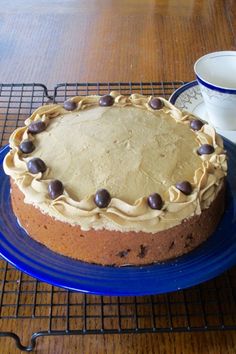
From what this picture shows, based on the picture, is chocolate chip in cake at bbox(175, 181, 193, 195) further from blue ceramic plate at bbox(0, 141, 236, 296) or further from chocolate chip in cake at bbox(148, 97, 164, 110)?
chocolate chip in cake at bbox(148, 97, 164, 110)

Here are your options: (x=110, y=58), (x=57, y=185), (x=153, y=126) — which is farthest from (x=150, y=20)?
(x=57, y=185)

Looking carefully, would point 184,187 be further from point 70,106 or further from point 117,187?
point 70,106

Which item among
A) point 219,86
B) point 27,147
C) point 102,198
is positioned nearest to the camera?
point 102,198

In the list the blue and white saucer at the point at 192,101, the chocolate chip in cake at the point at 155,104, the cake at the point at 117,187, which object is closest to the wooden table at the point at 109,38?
the blue and white saucer at the point at 192,101

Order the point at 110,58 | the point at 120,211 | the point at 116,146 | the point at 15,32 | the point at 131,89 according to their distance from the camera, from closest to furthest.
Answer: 1. the point at 120,211
2. the point at 116,146
3. the point at 131,89
4. the point at 110,58
5. the point at 15,32

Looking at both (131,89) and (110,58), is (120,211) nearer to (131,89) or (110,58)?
(131,89)

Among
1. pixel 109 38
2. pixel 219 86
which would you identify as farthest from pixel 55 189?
pixel 109 38

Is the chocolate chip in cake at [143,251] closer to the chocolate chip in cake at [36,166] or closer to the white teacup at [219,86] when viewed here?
the chocolate chip in cake at [36,166]
